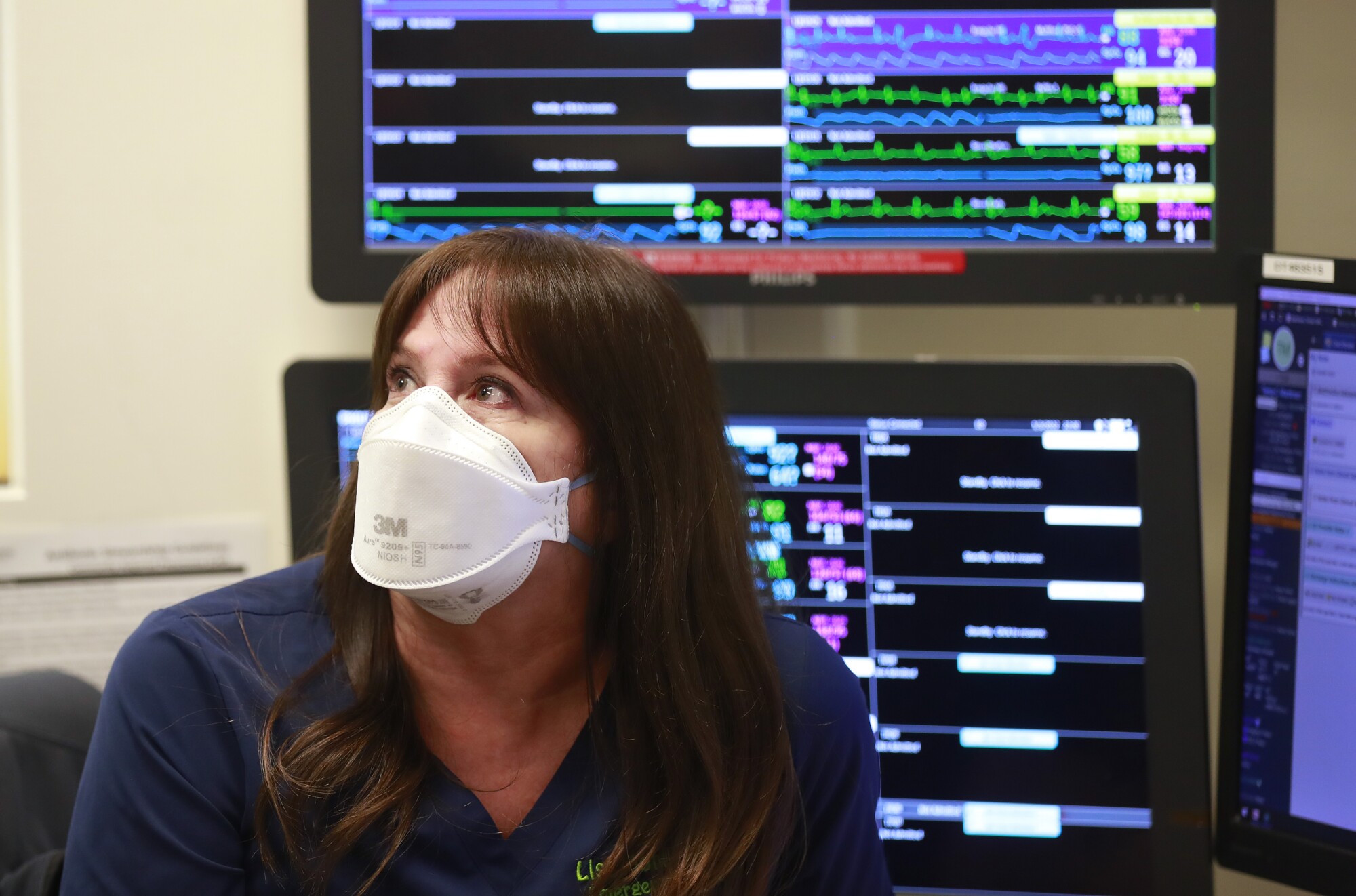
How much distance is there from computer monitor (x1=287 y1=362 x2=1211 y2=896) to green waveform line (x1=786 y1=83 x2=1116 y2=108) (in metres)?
0.28

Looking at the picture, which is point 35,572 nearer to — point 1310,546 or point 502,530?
point 502,530

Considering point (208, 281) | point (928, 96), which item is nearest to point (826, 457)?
point (928, 96)

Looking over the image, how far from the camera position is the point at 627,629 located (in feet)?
3.41

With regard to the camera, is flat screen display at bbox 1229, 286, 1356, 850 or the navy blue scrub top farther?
flat screen display at bbox 1229, 286, 1356, 850

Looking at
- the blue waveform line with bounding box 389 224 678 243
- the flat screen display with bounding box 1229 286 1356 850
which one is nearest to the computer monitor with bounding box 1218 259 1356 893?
the flat screen display with bounding box 1229 286 1356 850

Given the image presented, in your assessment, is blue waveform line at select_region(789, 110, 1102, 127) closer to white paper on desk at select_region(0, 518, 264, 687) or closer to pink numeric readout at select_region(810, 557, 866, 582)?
pink numeric readout at select_region(810, 557, 866, 582)

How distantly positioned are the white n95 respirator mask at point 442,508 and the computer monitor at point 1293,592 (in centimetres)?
71

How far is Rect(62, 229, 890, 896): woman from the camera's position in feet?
2.95

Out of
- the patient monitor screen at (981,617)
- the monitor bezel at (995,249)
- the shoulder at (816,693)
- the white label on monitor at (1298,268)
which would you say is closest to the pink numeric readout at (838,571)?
the patient monitor screen at (981,617)

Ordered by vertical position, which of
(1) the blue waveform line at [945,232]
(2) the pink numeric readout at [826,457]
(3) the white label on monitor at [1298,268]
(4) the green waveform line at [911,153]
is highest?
(4) the green waveform line at [911,153]

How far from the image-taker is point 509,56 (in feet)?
4.03

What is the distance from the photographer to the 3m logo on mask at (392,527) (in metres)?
0.88

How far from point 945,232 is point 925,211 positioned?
0.03m

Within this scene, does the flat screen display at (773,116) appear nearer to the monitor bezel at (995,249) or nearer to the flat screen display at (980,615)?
the monitor bezel at (995,249)
